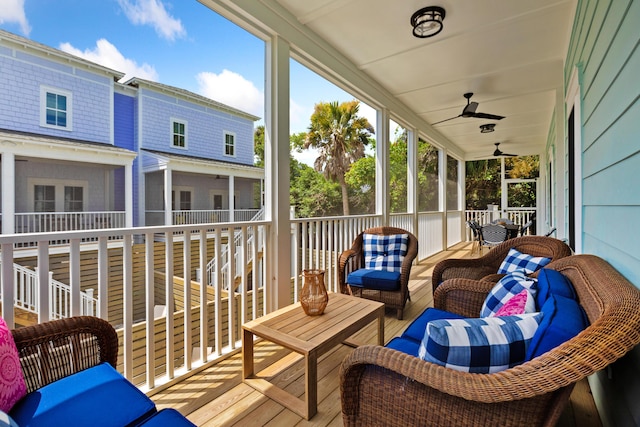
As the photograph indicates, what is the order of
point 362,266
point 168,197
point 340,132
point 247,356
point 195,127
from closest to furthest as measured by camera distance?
point 247,356 < point 168,197 < point 195,127 < point 362,266 < point 340,132

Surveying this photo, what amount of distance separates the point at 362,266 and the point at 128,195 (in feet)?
7.89

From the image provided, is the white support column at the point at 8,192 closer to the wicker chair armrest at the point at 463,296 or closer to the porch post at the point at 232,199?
the porch post at the point at 232,199

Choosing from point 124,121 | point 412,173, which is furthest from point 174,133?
point 412,173

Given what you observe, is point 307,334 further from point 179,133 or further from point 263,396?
point 179,133

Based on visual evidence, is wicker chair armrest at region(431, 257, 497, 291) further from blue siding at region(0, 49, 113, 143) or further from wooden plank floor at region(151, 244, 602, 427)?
Answer: blue siding at region(0, 49, 113, 143)

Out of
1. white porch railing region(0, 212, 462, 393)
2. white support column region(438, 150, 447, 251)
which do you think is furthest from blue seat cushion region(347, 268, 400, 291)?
white support column region(438, 150, 447, 251)

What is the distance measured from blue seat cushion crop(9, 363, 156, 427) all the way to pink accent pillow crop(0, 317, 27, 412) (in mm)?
38

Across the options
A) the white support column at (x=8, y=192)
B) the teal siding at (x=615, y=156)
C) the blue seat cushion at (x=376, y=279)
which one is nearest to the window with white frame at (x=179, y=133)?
the white support column at (x=8, y=192)

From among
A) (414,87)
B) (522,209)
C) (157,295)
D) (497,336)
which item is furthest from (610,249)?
(522,209)

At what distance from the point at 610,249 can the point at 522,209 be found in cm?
983

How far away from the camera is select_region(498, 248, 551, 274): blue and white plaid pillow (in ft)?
6.93

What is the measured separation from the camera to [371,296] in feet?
10.6

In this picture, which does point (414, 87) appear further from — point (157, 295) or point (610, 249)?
point (157, 295)

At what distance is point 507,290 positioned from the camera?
149 centimetres
